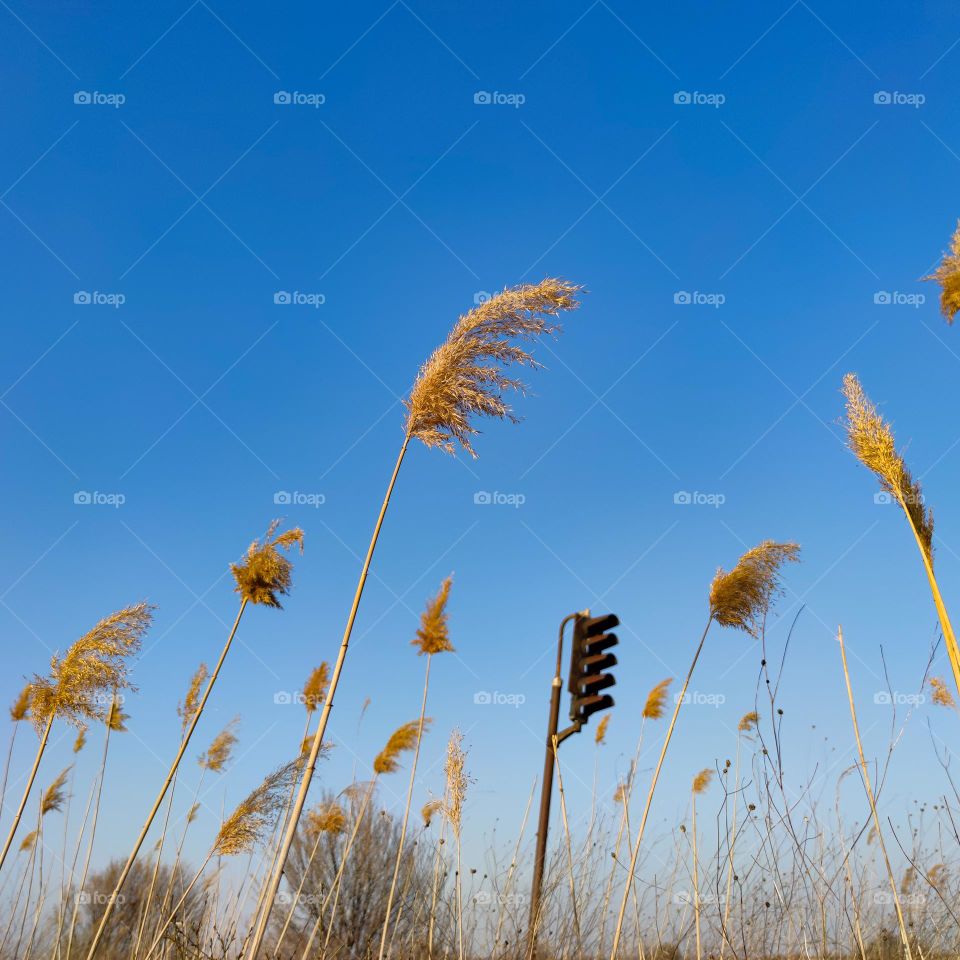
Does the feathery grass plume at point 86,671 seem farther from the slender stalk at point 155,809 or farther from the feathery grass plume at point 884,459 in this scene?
the feathery grass plume at point 884,459

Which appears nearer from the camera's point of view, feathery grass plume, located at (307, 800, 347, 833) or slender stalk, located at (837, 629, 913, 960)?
slender stalk, located at (837, 629, 913, 960)

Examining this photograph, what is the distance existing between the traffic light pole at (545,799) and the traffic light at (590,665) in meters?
0.14

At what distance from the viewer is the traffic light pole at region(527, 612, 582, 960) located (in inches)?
188

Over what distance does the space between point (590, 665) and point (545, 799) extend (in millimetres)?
987

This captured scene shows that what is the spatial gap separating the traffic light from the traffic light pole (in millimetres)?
144

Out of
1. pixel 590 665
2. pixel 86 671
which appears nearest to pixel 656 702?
pixel 590 665

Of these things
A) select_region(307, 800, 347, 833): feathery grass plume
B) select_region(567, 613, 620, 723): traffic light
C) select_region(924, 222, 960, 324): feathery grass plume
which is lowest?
select_region(307, 800, 347, 833): feathery grass plume

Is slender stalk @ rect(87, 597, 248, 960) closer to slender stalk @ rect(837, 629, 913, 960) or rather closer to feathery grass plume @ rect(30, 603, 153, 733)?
feathery grass plume @ rect(30, 603, 153, 733)

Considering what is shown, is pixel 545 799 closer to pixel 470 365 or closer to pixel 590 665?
pixel 590 665

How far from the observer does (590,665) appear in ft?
19.0

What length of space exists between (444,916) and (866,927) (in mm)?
2861

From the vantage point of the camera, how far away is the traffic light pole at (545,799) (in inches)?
188

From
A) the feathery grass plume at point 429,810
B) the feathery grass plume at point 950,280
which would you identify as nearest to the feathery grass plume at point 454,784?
the feathery grass plume at point 429,810

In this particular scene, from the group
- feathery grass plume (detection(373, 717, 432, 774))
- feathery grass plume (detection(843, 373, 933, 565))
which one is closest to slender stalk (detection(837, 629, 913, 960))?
feathery grass plume (detection(843, 373, 933, 565))
